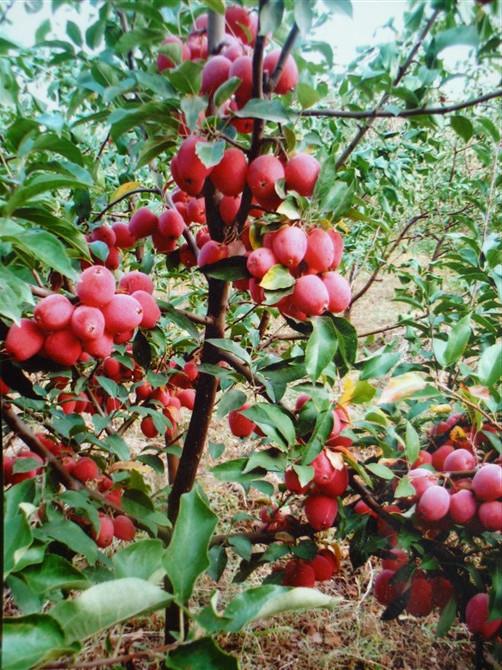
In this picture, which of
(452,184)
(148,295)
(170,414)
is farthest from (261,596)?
(452,184)

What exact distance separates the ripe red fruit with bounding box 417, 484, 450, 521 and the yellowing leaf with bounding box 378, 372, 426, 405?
15cm

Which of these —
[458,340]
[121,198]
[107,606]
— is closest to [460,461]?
[458,340]

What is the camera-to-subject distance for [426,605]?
0.92m

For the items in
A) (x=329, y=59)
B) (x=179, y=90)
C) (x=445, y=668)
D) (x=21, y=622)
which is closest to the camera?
(x=21, y=622)

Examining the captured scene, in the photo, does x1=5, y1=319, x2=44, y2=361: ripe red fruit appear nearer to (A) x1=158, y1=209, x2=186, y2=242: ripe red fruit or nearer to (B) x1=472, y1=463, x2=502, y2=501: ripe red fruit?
(A) x1=158, y1=209, x2=186, y2=242: ripe red fruit

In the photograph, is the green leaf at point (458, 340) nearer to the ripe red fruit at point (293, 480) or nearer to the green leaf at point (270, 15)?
the ripe red fruit at point (293, 480)

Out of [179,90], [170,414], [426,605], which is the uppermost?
[179,90]

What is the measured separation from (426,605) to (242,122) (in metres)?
0.85

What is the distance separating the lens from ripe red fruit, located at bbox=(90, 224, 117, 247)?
986mm

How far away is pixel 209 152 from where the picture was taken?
66 centimetres

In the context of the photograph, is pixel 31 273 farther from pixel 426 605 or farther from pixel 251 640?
pixel 251 640

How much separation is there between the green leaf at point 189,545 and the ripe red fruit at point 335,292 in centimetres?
34

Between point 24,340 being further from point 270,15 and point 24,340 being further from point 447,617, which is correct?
point 447,617

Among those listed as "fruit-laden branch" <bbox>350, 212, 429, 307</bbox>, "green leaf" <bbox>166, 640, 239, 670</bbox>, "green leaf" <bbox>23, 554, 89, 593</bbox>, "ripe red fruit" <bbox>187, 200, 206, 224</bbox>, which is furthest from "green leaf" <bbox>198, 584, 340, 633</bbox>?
"fruit-laden branch" <bbox>350, 212, 429, 307</bbox>
